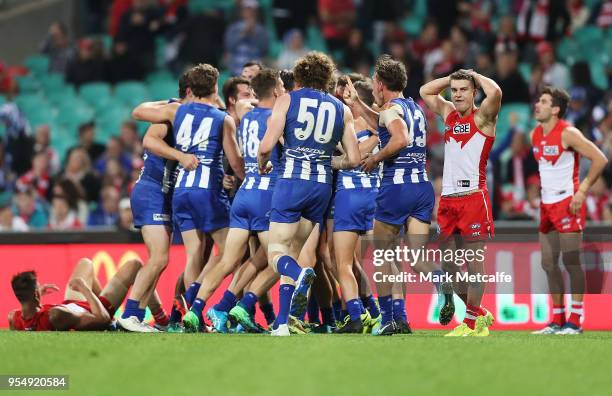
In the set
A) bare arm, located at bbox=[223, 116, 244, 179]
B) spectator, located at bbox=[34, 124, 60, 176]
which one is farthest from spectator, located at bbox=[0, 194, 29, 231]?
bare arm, located at bbox=[223, 116, 244, 179]

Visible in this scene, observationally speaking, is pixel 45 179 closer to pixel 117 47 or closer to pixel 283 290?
pixel 117 47

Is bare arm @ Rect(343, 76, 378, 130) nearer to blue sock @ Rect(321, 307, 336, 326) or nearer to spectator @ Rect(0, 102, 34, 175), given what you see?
blue sock @ Rect(321, 307, 336, 326)

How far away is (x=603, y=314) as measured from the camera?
13.0 metres

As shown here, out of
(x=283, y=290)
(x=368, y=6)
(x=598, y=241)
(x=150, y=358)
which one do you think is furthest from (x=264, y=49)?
(x=150, y=358)

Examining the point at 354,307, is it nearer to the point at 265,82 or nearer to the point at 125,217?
the point at 265,82

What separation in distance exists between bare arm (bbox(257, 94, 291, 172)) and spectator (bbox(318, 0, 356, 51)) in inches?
415

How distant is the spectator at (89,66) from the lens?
67.3 feet

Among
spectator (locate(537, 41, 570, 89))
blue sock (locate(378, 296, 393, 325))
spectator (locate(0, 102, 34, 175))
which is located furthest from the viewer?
spectator (locate(0, 102, 34, 175))

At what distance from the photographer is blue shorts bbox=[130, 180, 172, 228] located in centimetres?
1094

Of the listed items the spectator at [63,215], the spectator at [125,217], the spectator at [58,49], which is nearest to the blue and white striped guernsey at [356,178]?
the spectator at [125,217]

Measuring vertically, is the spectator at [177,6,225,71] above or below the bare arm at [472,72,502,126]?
above

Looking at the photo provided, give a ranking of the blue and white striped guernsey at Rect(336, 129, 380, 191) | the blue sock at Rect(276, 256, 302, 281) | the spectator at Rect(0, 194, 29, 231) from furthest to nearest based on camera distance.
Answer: the spectator at Rect(0, 194, 29, 231)
the blue and white striped guernsey at Rect(336, 129, 380, 191)
the blue sock at Rect(276, 256, 302, 281)

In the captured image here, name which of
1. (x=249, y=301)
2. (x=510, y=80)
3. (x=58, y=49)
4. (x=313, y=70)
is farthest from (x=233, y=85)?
(x=58, y=49)

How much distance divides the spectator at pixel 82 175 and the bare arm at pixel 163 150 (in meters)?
6.18
